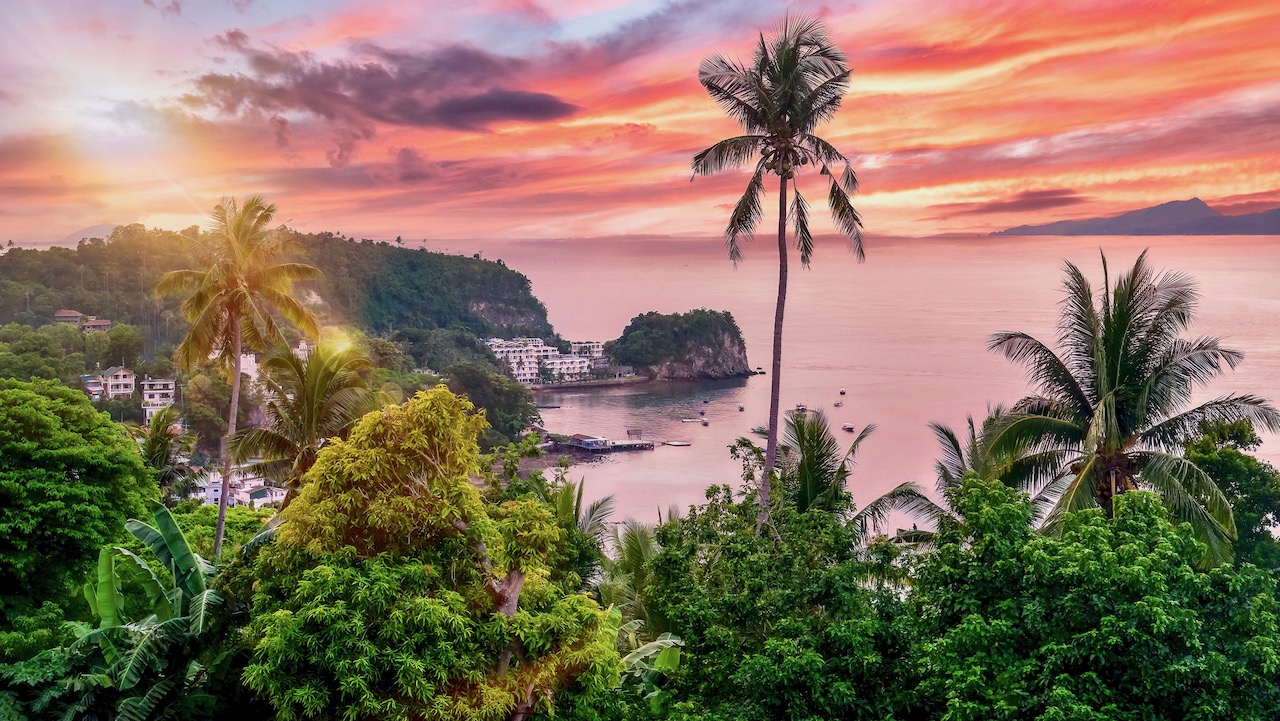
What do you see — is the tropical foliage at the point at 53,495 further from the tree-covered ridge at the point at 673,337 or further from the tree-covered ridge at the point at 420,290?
the tree-covered ridge at the point at 420,290

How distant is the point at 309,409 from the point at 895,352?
10725 cm

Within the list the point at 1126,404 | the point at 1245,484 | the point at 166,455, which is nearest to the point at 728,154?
the point at 1126,404

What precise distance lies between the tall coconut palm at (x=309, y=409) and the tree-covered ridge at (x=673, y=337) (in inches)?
4187

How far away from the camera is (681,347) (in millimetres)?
121438

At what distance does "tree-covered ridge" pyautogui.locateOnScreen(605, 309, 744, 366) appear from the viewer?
121m

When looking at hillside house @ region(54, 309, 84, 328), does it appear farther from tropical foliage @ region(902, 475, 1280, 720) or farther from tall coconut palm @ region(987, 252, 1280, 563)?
tropical foliage @ region(902, 475, 1280, 720)

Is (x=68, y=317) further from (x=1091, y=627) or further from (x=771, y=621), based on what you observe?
(x=1091, y=627)

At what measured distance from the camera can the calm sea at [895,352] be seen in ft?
209

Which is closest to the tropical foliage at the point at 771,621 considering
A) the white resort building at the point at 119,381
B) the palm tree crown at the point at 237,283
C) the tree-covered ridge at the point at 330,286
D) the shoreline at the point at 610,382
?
the palm tree crown at the point at 237,283

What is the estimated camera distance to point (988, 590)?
301 inches

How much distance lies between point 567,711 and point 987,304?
138 meters

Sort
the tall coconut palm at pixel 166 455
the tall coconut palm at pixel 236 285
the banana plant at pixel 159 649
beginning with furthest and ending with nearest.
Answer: the tall coconut palm at pixel 166 455, the tall coconut palm at pixel 236 285, the banana plant at pixel 159 649

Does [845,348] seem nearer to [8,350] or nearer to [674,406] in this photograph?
[674,406]

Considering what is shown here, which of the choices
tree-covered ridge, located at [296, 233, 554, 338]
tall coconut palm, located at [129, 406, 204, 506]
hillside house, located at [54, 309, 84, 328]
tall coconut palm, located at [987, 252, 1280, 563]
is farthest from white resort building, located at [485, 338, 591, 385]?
tall coconut palm, located at [987, 252, 1280, 563]
